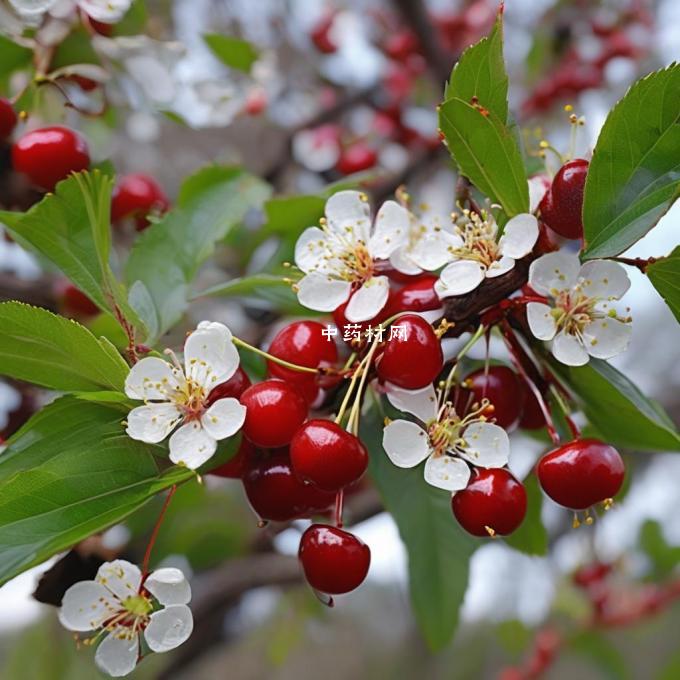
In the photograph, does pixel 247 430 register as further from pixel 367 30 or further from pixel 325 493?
pixel 367 30

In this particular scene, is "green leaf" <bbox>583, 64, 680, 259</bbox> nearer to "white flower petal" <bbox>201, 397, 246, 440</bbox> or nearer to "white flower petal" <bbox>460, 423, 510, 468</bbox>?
"white flower petal" <bbox>460, 423, 510, 468</bbox>

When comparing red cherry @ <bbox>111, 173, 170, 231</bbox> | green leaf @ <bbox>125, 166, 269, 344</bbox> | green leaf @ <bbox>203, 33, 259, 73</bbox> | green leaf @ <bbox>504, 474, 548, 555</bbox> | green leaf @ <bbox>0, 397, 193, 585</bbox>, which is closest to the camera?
green leaf @ <bbox>0, 397, 193, 585</bbox>

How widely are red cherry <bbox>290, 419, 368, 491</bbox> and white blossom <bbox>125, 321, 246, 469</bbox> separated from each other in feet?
0.17

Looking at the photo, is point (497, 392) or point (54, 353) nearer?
point (54, 353)

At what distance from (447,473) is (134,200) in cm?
61

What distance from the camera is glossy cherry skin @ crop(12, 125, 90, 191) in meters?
0.87

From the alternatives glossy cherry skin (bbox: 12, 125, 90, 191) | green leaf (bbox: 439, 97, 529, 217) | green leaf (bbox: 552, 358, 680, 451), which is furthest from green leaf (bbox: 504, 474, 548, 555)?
glossy cherry skin (bbox: 12, 125, 90, 191)

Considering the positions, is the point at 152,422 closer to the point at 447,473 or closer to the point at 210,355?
the point at 210,355

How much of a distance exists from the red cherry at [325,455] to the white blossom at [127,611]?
0.13 metres

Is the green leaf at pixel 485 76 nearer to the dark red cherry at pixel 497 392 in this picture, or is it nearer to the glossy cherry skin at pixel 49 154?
the dark red cherry at pixel 497 392

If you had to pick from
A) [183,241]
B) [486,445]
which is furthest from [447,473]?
[183,241]

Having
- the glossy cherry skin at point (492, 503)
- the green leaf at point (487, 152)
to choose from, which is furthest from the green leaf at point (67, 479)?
the green leaf at point (487, 152)

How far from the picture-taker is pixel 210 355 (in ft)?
2.12

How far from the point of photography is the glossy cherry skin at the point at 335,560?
63 centimetres
